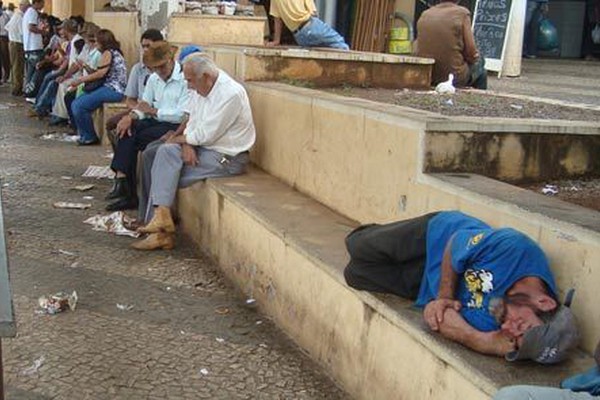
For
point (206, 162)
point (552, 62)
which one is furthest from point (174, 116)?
point (552, 62)

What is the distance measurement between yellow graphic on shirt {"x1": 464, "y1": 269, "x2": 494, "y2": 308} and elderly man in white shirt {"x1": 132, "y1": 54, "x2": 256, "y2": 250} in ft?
9.95

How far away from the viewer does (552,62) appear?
14258 mm

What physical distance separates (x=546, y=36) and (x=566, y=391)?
13.2 m

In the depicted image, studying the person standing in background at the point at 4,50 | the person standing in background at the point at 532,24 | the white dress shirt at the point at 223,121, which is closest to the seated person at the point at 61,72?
the person standing in background at the point at 4,50

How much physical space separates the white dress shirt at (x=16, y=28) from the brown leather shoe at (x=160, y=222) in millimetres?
10586

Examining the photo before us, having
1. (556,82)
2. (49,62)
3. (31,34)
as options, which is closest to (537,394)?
(556,82)

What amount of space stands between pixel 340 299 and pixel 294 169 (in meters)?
1.89

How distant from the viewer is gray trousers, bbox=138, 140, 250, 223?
18.5 feet

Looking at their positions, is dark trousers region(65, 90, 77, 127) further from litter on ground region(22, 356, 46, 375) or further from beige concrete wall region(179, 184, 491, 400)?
litter on ground region(22, 356, 46, 375)

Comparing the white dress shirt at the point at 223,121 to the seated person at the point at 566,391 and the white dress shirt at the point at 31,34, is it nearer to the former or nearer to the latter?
the seated person at the point at 566,391

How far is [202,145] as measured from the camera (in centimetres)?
570

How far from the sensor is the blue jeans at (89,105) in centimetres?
970

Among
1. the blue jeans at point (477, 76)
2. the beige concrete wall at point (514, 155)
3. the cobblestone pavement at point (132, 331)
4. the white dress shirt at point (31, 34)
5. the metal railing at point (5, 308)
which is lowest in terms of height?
the cobblestone pavement at point (132, 331)

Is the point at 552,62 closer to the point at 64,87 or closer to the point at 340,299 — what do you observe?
the point at 64,87
